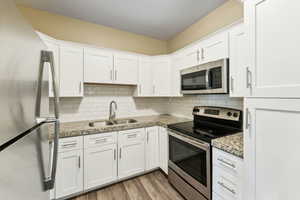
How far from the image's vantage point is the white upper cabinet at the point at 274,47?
2.62 ft

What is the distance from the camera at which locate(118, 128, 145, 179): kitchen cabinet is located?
83.2 inches

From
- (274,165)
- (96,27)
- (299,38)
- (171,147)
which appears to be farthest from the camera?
(96,27)

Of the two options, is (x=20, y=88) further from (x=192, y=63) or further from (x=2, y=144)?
(x=192, y=63)

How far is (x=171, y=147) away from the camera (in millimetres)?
2057

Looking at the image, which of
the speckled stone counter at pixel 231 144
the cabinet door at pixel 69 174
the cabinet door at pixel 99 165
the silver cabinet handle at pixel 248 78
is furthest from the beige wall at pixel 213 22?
the cabinet door at pixel 69 174

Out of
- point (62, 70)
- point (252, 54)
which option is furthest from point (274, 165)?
point (62, 70)

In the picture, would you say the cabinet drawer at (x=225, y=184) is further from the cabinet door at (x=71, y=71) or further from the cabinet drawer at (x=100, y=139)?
the cabinet door at (x=71, y=71)

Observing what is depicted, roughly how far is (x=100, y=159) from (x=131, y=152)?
1.54 ft

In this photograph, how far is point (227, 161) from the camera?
1.22 meters

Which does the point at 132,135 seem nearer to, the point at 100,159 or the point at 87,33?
the point at 100,159

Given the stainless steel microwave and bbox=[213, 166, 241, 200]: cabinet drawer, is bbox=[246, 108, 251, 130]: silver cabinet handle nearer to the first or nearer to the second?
bbox=[213, 166, 241, 200]: cabinet drawer

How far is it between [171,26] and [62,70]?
200 cm

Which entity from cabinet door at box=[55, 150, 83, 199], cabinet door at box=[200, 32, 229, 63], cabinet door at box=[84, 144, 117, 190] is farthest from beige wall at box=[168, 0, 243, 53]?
cabinet door at box=[55, 150, 83, 199]

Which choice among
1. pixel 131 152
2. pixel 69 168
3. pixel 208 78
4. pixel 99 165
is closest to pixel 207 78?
pixel 208 78
